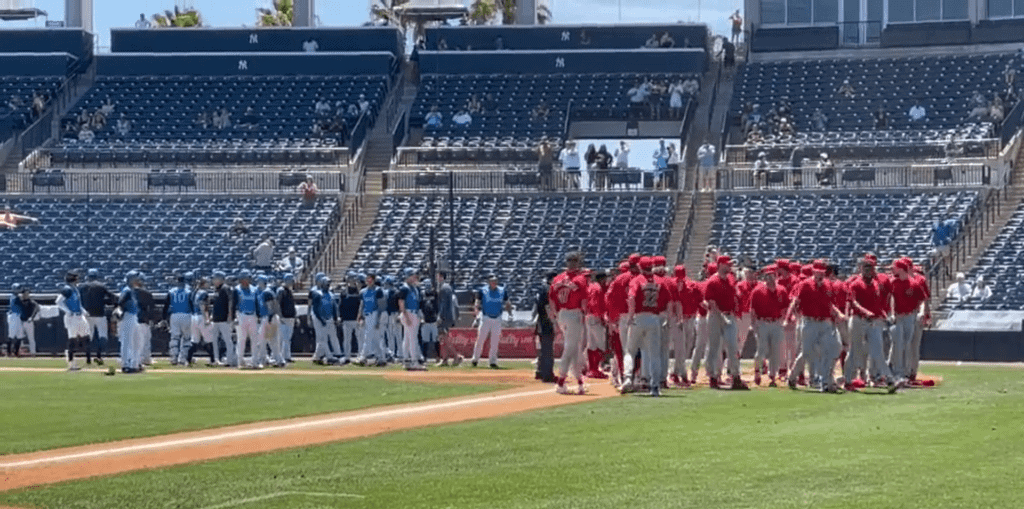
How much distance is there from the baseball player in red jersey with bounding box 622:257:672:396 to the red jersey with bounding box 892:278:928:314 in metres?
3.43

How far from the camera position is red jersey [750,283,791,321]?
26.3 meters

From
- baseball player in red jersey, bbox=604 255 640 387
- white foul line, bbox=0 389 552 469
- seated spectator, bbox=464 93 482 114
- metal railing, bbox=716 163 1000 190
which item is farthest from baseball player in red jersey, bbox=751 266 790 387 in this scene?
seated spectator, bbox=464 93 482 114

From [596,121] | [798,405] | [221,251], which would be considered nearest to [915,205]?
[596,121]

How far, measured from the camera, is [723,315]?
85.6 feet

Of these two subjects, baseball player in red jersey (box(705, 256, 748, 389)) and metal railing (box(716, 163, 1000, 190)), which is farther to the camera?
metal railing (box(716, 163, 1000, 190))

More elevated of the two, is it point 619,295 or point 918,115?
point 918,115

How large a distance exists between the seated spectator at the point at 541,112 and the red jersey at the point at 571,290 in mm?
27020

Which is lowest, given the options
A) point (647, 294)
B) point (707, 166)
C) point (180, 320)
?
point (180, 320)

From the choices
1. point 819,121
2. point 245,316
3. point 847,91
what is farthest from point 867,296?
point 847,91

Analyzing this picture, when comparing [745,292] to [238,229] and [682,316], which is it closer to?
[682,316]

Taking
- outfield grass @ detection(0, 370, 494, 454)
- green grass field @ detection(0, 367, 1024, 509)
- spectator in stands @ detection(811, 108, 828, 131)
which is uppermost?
spectator in stands @ detection(811, 108, 828, 131)

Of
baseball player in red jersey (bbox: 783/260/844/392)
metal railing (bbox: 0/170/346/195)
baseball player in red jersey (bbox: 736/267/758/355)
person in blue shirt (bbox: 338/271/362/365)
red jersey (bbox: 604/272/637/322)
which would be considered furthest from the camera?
metal railing (bbox: 0/170/346/195)

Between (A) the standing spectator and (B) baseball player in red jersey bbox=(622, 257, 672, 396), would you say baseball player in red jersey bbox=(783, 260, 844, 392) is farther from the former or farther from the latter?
(A) the standing spectator

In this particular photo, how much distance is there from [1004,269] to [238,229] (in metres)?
17.8
